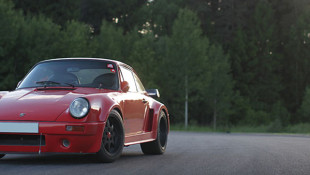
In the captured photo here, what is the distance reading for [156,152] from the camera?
9.90 m

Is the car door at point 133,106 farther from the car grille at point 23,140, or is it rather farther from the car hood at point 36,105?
the car grille at point 23,140

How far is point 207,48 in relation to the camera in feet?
178

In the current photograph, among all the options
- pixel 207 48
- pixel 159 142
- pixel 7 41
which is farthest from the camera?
pixel 207 48

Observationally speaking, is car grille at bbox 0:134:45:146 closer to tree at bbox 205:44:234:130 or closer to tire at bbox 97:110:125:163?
tire at bbox 97:110:125:163

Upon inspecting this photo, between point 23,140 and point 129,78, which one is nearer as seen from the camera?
point 23,140

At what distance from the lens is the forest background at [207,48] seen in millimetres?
45562

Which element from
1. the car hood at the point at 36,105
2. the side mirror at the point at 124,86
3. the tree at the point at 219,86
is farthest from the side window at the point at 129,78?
the tree at the point at 219,86

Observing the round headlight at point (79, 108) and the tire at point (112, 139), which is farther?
the tire at point (112, 139)

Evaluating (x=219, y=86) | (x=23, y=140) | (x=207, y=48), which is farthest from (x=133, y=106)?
(x=207, y=48)

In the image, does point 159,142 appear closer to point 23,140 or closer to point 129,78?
point 129,78

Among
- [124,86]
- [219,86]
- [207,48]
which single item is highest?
[207,48]

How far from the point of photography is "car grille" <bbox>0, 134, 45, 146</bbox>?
279 inches

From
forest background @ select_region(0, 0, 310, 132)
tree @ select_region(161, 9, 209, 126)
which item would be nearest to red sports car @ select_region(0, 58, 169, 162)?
tree @ select_region(161, 9, 209, 126)

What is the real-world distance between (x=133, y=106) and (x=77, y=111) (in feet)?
5.72
